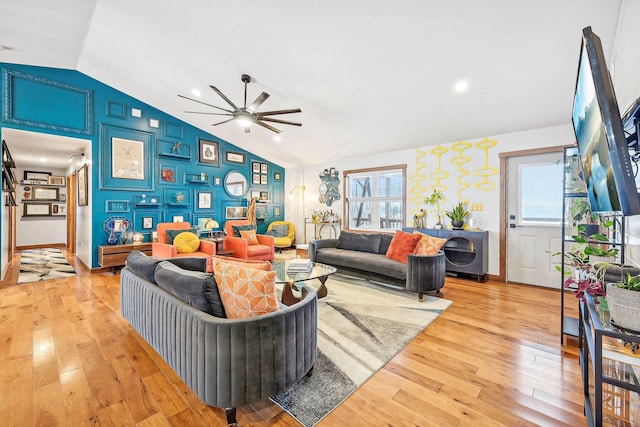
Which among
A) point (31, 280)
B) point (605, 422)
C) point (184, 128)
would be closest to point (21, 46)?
point (184, 128)

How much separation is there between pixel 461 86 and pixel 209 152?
5328 mm

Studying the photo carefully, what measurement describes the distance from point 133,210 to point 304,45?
4.57m

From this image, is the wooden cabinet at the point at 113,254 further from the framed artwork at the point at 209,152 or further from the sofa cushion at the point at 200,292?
the sofa cushion at the point at 200,292

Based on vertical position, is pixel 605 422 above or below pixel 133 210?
below

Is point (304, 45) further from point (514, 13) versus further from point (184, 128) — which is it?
point (184, 128)

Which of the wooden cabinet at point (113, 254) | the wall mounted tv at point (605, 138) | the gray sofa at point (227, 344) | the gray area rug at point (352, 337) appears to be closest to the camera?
the wall mounted tv at point (605, 138)

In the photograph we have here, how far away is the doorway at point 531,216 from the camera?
12.9ft

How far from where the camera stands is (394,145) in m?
5.36

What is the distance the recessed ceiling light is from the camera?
323 centimetres

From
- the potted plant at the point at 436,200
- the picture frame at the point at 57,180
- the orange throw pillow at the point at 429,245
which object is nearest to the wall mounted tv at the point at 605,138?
the orange throw pillow at the point at 429,245

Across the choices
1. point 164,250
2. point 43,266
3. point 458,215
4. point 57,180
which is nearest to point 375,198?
point 458,215

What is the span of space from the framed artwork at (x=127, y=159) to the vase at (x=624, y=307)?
653cm

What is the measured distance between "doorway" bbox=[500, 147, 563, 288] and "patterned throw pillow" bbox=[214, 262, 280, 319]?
4.21m

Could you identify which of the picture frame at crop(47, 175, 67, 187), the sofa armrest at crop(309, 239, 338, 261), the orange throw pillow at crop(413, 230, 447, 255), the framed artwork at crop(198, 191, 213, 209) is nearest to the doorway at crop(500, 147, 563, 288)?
the orange throw pillow at crop(413, 230, 447, 255)
